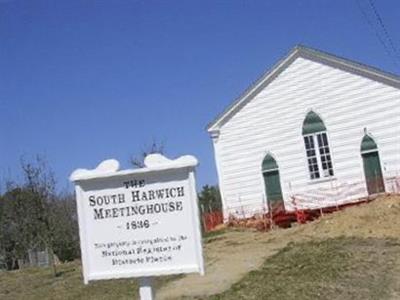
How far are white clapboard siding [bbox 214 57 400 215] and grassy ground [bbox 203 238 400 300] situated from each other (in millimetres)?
11205

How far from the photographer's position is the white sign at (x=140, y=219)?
6.94m

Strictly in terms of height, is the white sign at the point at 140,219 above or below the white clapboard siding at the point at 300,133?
below

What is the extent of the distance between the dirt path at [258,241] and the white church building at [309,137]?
438 centimetres

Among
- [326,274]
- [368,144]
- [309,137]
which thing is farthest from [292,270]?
[309,137]

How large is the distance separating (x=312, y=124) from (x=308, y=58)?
9.56 ft

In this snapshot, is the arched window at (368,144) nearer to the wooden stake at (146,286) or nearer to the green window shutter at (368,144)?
the green window shutter at (368,144)

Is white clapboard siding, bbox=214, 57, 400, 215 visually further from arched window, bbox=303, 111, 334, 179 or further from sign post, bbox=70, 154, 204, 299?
sign post, bbox=70, 154, 204, 299

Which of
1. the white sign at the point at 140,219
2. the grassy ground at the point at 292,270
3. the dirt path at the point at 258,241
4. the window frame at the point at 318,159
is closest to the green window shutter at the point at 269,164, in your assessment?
the window frame at the point at 318,159

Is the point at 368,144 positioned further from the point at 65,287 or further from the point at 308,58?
the point at 65,287

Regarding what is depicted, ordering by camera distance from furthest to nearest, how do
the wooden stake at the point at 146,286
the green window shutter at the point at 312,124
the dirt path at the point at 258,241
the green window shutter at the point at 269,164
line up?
the green window shutter at the point at 269,164 → the green window shutter at the point at 312,124 → the dirt path at the point at 258,241 → the wooden stake at the point at 146,286

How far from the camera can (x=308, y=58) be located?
31.7 meters

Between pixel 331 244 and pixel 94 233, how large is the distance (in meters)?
12.9

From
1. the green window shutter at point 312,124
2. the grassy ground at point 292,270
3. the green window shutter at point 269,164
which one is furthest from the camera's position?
the green window shutter at point 269,164

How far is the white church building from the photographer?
2998cm
